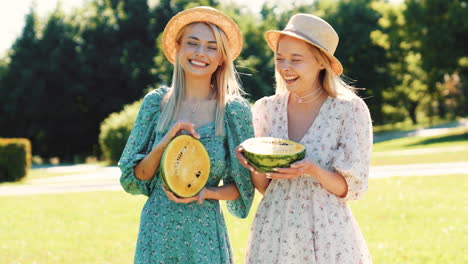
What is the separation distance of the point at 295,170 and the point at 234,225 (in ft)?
20.2

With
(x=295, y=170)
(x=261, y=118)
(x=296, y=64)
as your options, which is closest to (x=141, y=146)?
(x=261, y=118)

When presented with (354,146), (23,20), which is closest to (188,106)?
(354,146)

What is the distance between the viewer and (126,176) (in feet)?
11.2

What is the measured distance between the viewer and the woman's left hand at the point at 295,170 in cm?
311

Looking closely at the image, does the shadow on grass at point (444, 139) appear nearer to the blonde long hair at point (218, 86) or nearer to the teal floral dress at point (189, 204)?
the blonde long hair at point (218, 86)

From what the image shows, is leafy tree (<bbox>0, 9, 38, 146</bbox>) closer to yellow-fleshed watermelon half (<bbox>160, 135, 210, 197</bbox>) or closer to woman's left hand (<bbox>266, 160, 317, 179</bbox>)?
yellow-fleshed watermelon half (<bbox>160, 135, 210, 197</bbox>)

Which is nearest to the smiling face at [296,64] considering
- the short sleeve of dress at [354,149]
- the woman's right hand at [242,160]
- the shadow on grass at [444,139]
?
the short sleeve of dress at [354,149]

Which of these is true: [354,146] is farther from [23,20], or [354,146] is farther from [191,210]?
[23,20]

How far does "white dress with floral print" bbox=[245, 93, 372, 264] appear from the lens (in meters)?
3.34

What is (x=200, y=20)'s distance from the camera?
3543 millimetres

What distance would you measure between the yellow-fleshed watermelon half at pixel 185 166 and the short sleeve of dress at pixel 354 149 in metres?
0.79

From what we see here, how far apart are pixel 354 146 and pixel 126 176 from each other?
138 centimetres

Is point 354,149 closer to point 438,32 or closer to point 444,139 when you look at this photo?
point 444,139

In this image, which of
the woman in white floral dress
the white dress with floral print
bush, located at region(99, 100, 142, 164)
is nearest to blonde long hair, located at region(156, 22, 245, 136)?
the woman in white floral dress
